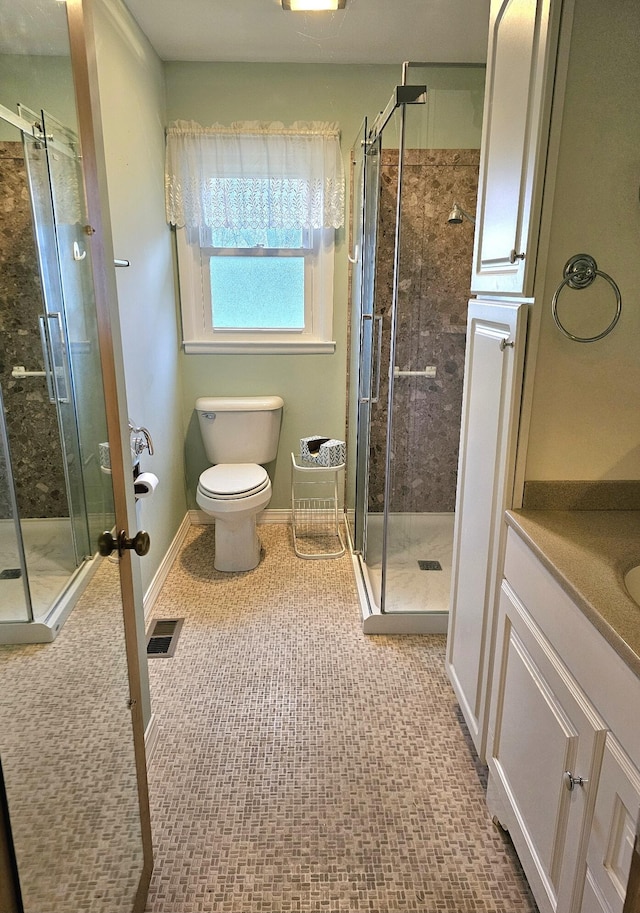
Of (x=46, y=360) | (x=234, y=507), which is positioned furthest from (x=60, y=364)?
(x=234, y=507)

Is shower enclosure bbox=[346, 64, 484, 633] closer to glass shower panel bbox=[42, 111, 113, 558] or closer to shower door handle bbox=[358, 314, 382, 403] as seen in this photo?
shower door handle bbox=[358, 314, 382, 403]

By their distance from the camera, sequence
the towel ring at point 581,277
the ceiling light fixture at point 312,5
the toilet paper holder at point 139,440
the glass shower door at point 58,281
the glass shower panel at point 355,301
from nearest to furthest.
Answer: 1. the glass shower door at point 58,281
2. the towel ring at point 581,277
3. the toilet paper holder at point 139,440
4. the ceiling light fixture at point 312,5
5. the glass shower panel at point 355,301

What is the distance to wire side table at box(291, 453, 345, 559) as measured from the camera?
354 centimetres

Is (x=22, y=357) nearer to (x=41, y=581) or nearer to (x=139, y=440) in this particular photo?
(x=41, y=581)

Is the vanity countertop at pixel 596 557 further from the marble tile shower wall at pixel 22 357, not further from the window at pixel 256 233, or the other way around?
the window at pixel 256 233

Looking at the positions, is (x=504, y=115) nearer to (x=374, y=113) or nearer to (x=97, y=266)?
(x=97, y=266)

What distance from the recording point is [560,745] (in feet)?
3.97

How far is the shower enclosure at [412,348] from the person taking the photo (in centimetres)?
264

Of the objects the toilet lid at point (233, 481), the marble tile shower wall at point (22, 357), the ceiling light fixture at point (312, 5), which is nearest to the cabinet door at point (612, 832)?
the marble tile shower wall at point (22, 357)

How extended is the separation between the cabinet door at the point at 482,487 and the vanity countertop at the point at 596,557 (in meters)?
0.15

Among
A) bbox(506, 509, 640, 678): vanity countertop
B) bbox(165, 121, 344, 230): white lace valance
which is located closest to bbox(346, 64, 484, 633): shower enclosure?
bbox(165, 121, 344, 230): white lace valance

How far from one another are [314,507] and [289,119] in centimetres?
219

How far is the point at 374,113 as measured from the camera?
3191 mm

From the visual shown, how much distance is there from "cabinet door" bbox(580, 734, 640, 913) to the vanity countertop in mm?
186
